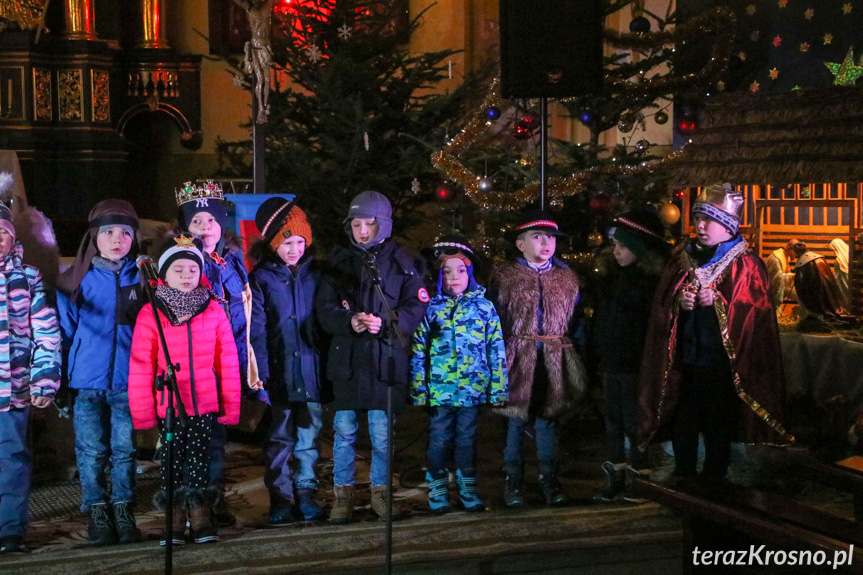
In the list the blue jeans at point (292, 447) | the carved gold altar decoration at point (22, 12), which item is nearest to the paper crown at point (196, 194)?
the blue jeans at point (292, 447)

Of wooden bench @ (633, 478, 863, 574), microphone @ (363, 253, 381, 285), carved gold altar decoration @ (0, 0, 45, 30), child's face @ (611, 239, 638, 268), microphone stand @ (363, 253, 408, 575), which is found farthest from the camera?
carved gold altar decoration @ (0, 0, 45, 30)

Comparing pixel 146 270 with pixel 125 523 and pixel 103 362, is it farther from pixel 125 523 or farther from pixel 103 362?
pixel 125 523

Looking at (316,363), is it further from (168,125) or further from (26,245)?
(168,125)

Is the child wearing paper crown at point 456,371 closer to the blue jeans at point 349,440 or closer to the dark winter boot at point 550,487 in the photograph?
the blue jeans at point 349,440

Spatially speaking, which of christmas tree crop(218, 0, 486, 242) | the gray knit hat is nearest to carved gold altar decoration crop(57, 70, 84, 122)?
christmas tree crop(218, 0, 486, 242)

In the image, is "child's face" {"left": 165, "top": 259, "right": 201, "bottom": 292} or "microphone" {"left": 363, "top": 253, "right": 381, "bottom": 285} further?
"child's face" {"left": 165, "top": 259, "right": 201, "bottom": 292}

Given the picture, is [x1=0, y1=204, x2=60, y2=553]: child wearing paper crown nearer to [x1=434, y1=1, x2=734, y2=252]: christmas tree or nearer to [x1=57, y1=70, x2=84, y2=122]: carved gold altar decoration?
[x1=434, y1=1, x2=734, y2=252]: christmas tree

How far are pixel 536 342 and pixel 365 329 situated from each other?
39.2 inches

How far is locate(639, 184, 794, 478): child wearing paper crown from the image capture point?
4.94m

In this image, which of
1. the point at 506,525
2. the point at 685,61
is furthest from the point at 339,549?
the point at 685,61

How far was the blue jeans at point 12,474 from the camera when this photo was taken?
176 inches

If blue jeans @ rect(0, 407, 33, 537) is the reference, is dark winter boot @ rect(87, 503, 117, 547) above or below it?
below

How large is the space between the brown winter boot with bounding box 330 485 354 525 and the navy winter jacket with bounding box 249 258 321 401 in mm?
458

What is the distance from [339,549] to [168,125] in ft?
25.2
